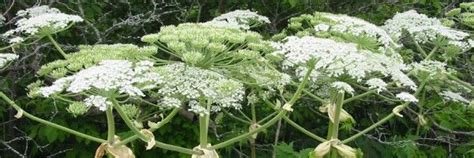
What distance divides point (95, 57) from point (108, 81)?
346 millimetres

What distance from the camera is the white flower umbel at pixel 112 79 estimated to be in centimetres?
198

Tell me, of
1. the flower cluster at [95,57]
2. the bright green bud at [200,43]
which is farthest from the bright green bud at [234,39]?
the flower cluster at [95,57]

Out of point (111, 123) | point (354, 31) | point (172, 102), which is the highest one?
point (354, 31)

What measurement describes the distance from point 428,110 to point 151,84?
2.75m

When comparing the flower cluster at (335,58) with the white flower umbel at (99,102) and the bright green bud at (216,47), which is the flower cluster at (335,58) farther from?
the white flower umbel at (99,102)

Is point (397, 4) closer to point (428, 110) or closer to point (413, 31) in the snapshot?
point (428, 110)

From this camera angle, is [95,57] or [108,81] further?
[95,57]

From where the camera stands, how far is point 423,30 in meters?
3.25

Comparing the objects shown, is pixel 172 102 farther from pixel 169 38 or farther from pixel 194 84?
pixel 169 38

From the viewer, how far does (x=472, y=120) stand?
4.75 m

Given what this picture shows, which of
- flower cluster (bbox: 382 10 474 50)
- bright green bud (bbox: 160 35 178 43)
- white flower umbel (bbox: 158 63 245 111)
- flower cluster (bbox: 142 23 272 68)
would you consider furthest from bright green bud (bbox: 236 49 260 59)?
flower cluster (bbox: 382 10 474 50)

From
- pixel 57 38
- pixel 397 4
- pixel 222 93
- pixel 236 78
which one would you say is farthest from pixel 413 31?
pixel 57 38

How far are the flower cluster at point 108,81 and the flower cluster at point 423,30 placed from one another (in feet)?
5.05

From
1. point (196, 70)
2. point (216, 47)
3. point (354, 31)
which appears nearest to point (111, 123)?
point (196, 70)
